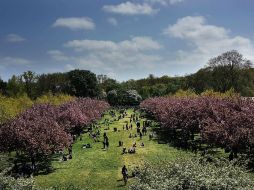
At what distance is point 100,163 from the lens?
182ft

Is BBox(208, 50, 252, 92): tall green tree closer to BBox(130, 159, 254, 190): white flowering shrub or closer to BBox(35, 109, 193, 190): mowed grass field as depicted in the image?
BBox(35, 109, 193, 190): mowed grass field

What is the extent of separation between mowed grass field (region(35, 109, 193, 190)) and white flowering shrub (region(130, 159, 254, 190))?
45.1ft

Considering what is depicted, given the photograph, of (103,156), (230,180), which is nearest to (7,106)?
(103,156)

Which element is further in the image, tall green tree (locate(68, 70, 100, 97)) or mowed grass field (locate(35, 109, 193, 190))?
tall green tree (locate(68, 70, 100, 97))

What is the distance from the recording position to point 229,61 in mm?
124062

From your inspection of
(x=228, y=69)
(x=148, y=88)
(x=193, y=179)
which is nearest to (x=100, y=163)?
(x=193, y=179)

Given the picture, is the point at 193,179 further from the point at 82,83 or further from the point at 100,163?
the point at 82,83

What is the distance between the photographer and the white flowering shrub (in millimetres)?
20453

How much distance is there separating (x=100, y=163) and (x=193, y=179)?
3579 cm

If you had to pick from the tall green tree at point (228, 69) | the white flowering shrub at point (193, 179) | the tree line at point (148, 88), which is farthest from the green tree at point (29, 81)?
the white flowering shrub at point (193, 179)

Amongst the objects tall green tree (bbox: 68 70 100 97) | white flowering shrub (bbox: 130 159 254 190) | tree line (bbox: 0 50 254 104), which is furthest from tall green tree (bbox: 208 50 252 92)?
white flowering shrub (bbox: 130 159 254 190)

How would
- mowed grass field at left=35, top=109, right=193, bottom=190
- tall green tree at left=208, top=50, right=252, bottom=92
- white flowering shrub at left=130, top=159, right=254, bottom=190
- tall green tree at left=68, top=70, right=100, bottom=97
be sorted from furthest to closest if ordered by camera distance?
tall green tree at left=68, top=70, right=100, bottom=97
tall green tree at left=208, top=50, right=252, bottom=92
mowed grass field at left=35, top=109, right=193, bottom=190
white flowering shrub at left=130, top=159, right=254, bottom=190

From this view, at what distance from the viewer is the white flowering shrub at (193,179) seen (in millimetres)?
20453

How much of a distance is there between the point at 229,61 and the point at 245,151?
78.2 meters
